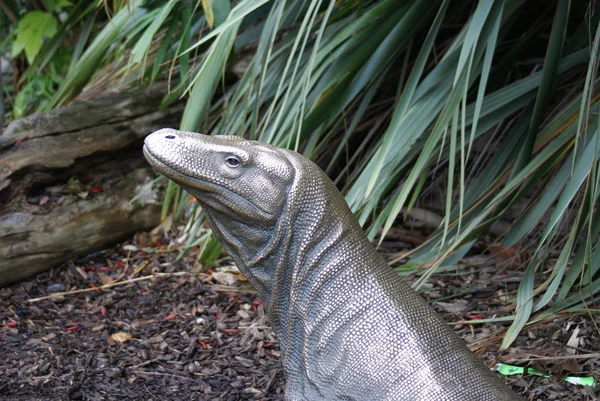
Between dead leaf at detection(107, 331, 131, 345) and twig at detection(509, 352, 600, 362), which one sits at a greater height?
twig at detection(509, 352, 600, 362)

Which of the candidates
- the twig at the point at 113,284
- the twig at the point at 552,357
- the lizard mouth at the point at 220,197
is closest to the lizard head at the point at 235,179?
the lizard mouth at the point at 220,197

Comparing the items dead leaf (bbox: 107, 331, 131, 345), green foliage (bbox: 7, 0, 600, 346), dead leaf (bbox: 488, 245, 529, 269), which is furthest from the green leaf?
dead leaf (bbox: 488, 245, 529, 269)

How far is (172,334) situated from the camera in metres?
3.67

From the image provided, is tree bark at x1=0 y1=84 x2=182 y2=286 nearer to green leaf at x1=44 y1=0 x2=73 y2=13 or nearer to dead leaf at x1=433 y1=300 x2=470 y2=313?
green leaf at x1=44 y1=0 x2=73 y2=13

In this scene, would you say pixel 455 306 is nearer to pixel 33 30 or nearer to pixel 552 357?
pixel 552 357

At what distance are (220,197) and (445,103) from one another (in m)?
1.14

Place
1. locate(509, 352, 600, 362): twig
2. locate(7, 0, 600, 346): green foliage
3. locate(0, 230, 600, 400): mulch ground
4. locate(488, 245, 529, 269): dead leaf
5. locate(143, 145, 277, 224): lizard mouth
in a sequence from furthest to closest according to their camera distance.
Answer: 1. locate(488, 245, 529, 269): dead leaf
2. locate(0, 230, 600, 400): mulch ground
3. locate(509, 352, 600, 362): twig
4. locate(7, 0, 600, 346): green foliage
5. locate(143, 145, 277, 224): lizard mouth

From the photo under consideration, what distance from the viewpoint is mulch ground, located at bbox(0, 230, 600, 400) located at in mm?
3125

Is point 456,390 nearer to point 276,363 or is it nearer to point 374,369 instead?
point 374,369

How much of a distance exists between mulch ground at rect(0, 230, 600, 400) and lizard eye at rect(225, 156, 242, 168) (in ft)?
3.78

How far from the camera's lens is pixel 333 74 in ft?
11.6

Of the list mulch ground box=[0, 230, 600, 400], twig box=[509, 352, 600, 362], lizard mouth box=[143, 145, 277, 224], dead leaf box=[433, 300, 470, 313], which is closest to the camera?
lizard mouth box=[143, 145, 277, 224]

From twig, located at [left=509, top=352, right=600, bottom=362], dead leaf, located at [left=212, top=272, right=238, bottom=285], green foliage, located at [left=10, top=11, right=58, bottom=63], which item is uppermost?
twig, located at [left=509, top=352, right=600, bottom=362]

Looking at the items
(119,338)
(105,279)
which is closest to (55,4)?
(105,279)
